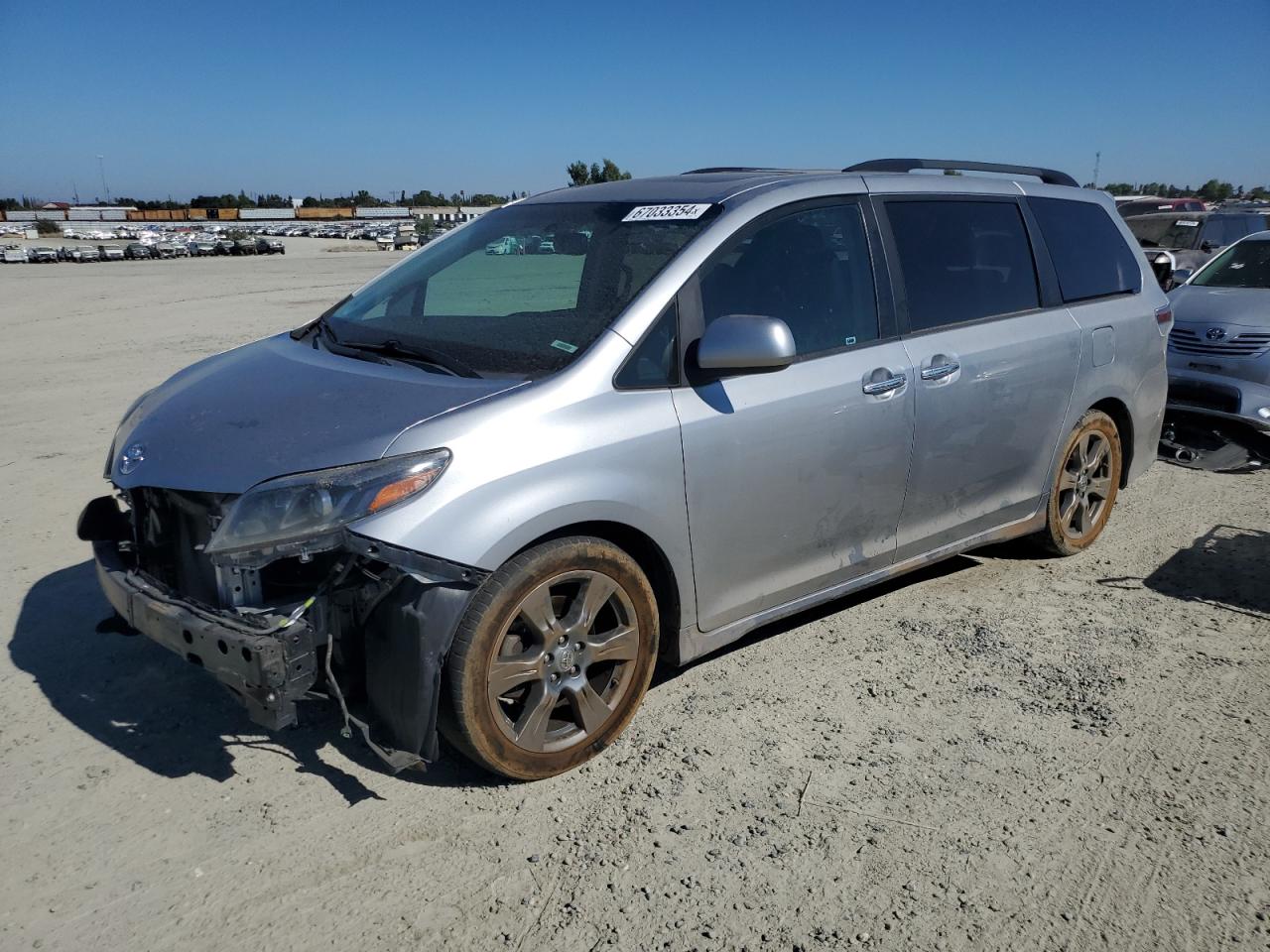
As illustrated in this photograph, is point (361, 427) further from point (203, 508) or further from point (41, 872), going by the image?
point (41, 872)

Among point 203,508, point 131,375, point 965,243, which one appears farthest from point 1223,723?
point 131,375

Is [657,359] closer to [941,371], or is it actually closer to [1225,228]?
[941,371]

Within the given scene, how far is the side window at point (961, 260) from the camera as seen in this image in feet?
13.6

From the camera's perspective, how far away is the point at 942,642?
4230 millimetres

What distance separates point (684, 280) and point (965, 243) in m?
1.73

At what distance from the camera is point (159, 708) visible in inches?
142

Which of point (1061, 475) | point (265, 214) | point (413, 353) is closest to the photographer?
point (413, 353)

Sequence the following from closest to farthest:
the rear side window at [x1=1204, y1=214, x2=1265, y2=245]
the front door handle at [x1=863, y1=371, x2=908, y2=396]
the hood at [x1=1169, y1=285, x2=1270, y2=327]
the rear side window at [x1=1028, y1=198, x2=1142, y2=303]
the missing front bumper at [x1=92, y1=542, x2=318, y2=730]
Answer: the missing front bumper at [x1=92, y1=542, x2=318, y2=730] → the front door handle at [x1=863, y1=371, x2=908, y2=396] → the rear side window at [x1=1028, y1=198, x2=1142, y2=303] → the hood at [x1=1169, y1=285, x2=1270, y2=327] → the rear side window at [x1=1204, y1=214, x2=1265, y2=245]

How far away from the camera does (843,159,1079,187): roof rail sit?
4625mm

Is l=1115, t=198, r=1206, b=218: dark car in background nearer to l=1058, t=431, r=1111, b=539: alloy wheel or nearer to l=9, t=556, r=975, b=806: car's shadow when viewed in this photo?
l=1058, t=431, r=1111, b=539: alloy wheel

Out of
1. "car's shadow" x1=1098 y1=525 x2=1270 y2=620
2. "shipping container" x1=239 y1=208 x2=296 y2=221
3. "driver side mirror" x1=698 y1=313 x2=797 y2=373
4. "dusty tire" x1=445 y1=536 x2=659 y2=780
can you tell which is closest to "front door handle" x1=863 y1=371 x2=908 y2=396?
"driver side mirror" x1=698 y1=313 x2=797 y2=373

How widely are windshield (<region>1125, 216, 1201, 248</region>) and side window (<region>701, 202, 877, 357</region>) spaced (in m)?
12.0

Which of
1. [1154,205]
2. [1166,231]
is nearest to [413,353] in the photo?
[1166,231]

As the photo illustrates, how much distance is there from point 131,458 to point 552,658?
1602 millimetres
